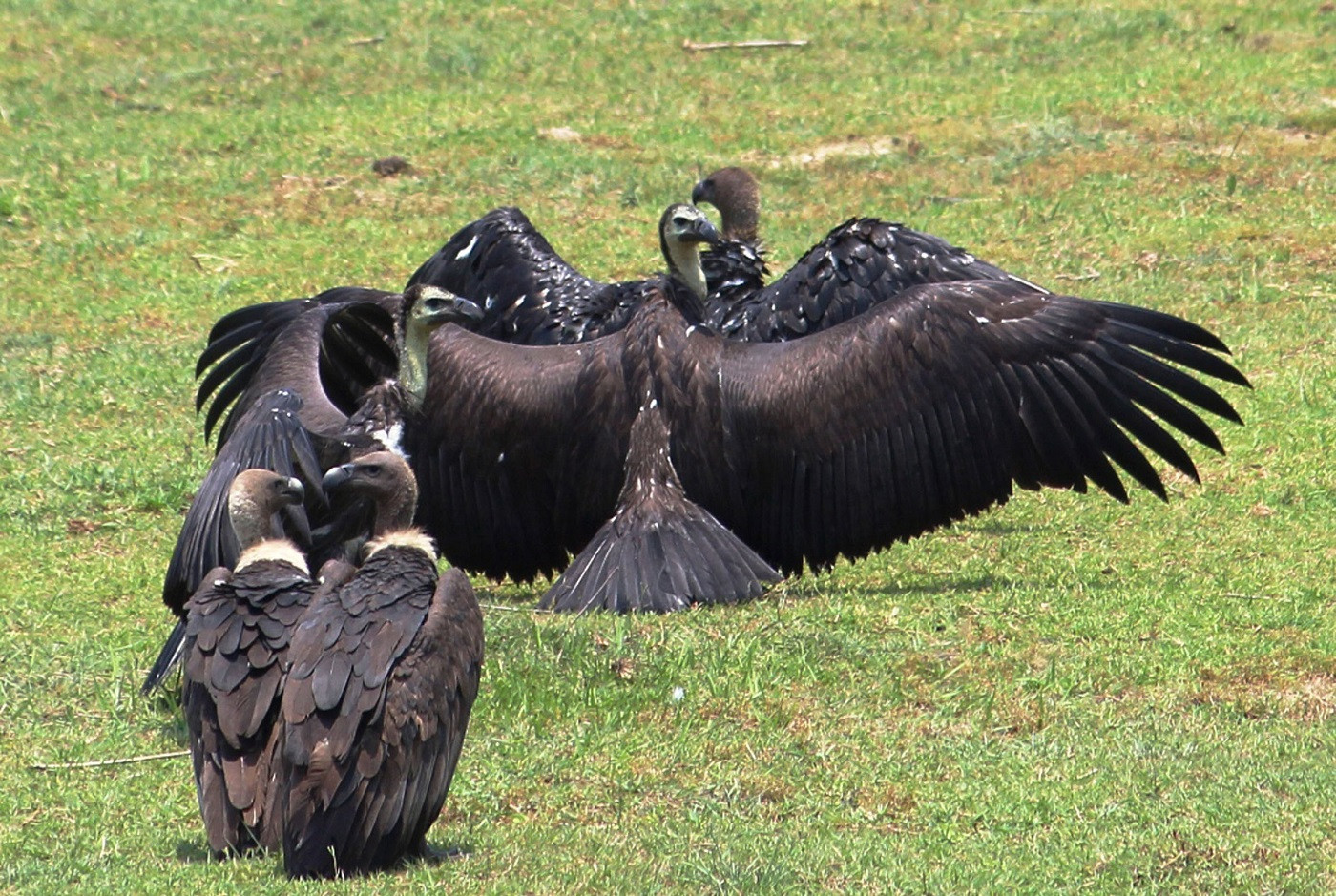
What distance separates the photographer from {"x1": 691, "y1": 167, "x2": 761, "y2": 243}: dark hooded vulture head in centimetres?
1258

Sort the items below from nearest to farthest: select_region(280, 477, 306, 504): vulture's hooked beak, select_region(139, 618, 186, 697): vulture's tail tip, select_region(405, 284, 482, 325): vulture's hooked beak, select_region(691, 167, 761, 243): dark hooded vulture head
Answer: select_region(280, 477, 306, 504): vulture's hooked beak < select_region(139, 618, 186, 697): vulture's tail tip < select_region(405, 284, 482, 325): vulture's hooked beak < select_region(691, 167, 761, 243): dark hooded vulture head

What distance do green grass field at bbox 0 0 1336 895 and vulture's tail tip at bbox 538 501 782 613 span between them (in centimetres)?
30

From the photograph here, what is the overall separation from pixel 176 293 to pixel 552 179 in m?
3.07

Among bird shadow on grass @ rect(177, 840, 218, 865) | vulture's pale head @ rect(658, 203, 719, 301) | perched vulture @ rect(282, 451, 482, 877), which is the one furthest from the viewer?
vulture's pale head @ rect(658, 203, 719, 301)

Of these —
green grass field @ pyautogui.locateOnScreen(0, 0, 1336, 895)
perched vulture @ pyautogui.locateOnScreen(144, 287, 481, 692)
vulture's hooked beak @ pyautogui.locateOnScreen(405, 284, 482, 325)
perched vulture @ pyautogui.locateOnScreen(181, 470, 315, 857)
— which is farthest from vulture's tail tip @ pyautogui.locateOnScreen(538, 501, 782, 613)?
perched vulture @ pyautogui.locateOnScreen(181, 470, 315, 857)

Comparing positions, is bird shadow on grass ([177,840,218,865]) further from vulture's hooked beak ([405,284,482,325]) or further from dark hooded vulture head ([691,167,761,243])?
dark hooded vulture head ([691,167,761,243])

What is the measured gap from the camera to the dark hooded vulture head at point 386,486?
22.8 ft

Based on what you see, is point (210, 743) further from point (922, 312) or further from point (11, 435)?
point (11, 435)

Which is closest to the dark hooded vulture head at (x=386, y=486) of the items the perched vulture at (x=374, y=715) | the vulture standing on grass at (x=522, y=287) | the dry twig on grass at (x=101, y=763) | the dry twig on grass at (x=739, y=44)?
the dry twig on grass at (x=101, y=763)

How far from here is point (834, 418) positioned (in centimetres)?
900

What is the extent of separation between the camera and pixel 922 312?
8.98 metres

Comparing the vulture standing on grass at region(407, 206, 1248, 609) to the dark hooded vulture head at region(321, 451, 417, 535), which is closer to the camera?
the dark hooded vulture head at region(321, 451, 417, 535)

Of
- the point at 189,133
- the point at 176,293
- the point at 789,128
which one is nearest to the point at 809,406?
the point at 176,293

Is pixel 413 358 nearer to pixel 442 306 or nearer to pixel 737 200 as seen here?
pixel 442 306
